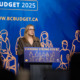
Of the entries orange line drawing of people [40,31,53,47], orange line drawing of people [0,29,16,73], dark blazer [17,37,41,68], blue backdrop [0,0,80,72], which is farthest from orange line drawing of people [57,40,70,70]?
dark blazer [17,37,41,68]

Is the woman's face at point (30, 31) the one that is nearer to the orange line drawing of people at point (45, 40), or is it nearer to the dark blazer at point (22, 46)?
the dark blazer at point (22, 46)

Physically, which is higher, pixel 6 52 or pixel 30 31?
pixel 30 31

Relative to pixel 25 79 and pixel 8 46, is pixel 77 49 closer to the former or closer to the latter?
pixel 8 46

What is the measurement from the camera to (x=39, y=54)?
3.00 metres

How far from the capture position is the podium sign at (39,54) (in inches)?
117

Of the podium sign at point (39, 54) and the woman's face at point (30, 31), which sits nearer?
the podium sign at point (39, 54)

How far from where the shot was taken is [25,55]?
296 cm

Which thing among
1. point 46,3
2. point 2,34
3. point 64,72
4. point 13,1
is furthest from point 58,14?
point 64,72

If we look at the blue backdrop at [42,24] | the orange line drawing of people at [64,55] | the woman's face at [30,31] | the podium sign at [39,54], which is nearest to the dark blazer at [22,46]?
the woman's face at [30,31]

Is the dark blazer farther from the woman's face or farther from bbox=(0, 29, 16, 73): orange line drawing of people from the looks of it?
bbox=(0, 29, 16, 73): orange line drawing of people

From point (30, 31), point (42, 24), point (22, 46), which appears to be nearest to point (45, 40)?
point (42, 24)

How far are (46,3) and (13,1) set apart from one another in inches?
34.5

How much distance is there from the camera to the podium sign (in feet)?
9.75

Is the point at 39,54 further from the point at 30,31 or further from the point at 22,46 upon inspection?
the point at 30,31
